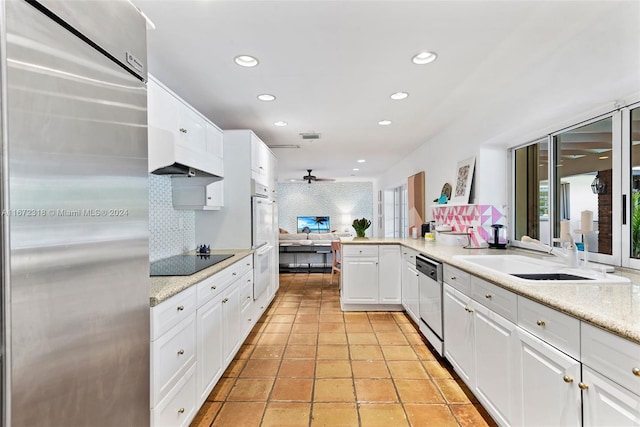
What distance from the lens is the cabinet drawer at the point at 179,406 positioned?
4.57 ft

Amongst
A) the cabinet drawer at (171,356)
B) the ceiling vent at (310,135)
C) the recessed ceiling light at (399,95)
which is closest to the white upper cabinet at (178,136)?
the cabinet drawer at (171,356)

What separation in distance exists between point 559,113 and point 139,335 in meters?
2.85

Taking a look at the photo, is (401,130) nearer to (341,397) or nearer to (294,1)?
(294,1)

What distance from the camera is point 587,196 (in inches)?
87.0

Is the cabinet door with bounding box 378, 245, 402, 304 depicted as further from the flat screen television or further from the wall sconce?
the flat screen television

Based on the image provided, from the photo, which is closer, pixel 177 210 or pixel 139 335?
pixel 139 335

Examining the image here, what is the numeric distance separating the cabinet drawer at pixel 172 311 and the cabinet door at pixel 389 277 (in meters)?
2.57

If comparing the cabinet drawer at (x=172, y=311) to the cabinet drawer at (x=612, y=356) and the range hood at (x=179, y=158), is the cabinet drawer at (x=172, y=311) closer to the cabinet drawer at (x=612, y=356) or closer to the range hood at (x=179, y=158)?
the range hood at (x=179, y=158)

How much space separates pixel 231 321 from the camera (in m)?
2.43

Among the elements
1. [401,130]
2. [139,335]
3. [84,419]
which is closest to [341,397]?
[139,335]

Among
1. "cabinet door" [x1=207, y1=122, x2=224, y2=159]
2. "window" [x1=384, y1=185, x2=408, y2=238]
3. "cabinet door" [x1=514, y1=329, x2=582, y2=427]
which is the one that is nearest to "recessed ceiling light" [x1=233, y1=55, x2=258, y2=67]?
"cabinet door" [x1=207, y1=122, x2=224, y2=159]

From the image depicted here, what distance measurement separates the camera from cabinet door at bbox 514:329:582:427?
3.71ft

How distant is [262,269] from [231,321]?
3.44 ft

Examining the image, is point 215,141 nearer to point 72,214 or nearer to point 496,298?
point 72,214
